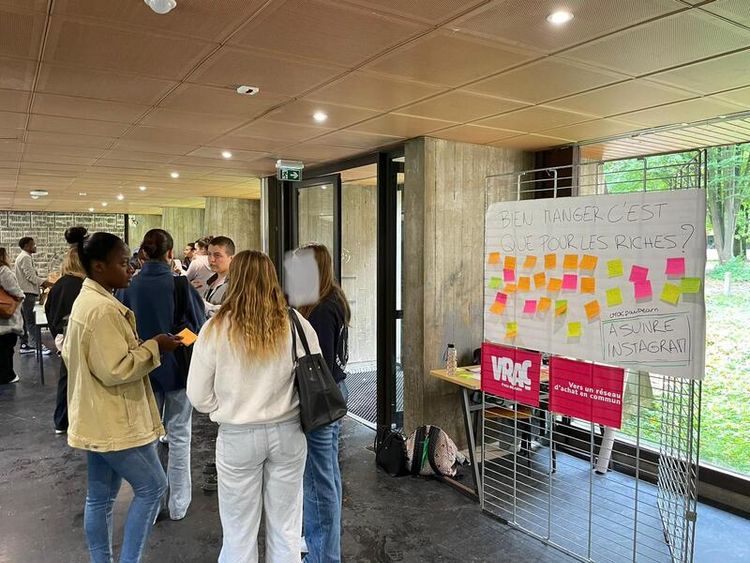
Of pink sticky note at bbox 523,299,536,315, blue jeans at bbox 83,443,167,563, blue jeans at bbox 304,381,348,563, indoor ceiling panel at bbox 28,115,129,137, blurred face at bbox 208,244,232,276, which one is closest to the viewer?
blue jeans at bbox 83,443,167,563

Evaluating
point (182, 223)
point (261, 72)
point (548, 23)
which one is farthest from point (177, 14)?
point (182, 223)

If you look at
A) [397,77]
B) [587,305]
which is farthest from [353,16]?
[587,305]

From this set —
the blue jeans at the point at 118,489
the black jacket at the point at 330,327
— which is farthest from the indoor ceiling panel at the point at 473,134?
the blue jeans at the point at 118,489

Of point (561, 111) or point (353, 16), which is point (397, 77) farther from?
point (561, 111)

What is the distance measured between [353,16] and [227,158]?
3350 millimetres

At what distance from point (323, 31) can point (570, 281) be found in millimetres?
1590

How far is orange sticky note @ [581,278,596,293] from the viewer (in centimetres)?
252

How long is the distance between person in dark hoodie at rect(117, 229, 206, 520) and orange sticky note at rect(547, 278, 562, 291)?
5.90ft

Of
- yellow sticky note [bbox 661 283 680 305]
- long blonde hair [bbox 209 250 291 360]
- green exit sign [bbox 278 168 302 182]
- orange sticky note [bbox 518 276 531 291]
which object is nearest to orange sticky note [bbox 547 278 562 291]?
orange sticky note [bbox 518 276 531 291]

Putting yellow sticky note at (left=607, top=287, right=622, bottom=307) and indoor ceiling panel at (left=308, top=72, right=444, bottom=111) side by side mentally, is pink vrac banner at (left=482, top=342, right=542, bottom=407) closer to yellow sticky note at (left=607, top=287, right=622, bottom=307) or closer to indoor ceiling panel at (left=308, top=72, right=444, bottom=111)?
yellow sticky note at (left=607, top=287, right=622, bottom=307)

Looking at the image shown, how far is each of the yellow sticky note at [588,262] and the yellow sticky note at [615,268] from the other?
0.22 feet

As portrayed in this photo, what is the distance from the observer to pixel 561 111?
308cm

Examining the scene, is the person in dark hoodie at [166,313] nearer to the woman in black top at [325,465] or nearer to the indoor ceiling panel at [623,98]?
the woman in black top at [325,465]

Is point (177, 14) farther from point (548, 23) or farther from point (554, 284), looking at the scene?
point (554, 284)
